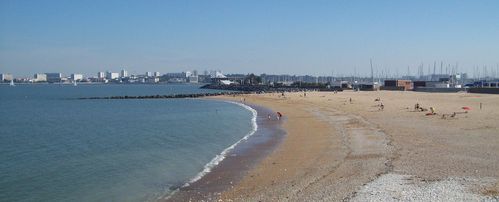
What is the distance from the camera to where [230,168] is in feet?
56.5

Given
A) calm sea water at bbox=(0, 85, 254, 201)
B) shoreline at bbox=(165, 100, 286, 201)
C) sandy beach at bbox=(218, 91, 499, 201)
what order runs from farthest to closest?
calm sea water at bbox=(0, 85, 254, 201)
shoreline at bbox=(165, 100, 286, 201)
sandy beach at bbox=(218, 91, 499, 201)

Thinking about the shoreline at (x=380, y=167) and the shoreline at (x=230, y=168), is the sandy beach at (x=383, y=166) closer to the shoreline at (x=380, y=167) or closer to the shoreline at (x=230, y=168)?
the shoreline at (x=380, y=167)

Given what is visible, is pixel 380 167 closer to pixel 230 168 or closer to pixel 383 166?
pixel 383 166

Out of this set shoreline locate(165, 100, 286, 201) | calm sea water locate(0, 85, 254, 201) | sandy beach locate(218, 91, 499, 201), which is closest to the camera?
sandy beach locate(218, 91, 499, 201)

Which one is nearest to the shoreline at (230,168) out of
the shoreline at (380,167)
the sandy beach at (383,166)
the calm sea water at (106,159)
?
the shoreline at (380,167)

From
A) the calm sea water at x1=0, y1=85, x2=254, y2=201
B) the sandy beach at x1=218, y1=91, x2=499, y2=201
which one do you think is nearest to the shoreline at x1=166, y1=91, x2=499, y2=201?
the sandy beach at x1=218, y1=91, x2=499, y2=201

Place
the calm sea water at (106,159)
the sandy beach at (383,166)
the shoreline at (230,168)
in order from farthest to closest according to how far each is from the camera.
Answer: the calm sea water at (106,159), the shoreline at (230,168), the sandy beach at (383,166)

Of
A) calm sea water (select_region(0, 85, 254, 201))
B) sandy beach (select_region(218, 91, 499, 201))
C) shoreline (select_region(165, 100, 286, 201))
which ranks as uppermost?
sandy beach (select_region(218, 91, 499, 201))

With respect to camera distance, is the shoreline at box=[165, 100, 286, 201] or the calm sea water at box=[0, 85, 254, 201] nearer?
the shoreline at box=[165, 100, 286, 201]

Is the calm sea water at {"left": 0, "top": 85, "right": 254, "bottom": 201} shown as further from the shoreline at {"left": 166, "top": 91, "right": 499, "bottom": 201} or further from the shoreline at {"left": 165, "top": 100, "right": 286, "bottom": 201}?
the shoreline at {"left": 166, "top": 91, "right": 499, "bottom": 201}

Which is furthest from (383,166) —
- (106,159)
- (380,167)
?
(106,159)

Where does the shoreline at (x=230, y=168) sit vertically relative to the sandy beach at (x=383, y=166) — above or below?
below

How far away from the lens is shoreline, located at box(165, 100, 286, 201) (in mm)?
13511

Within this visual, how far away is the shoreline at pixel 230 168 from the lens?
13.5 meters
